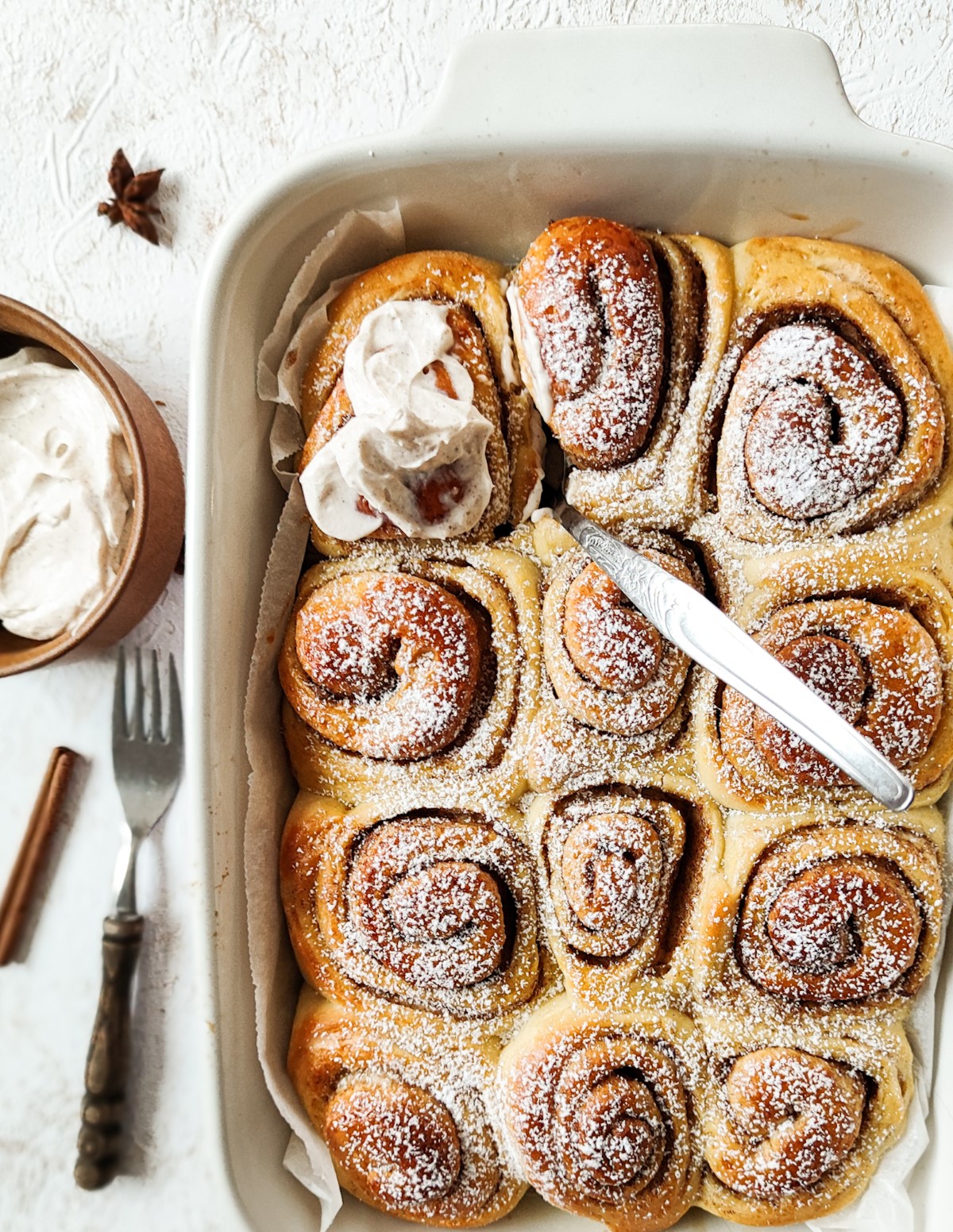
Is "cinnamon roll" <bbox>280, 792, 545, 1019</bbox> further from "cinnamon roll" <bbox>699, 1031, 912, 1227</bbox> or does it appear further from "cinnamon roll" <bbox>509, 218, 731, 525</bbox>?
"cinnamon roll" <bbox>509, 218, 731, 525</bbox>

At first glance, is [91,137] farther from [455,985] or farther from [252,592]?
[455,985]

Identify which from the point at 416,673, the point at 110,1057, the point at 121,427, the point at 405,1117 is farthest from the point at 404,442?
the point at 110,1057

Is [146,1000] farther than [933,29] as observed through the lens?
Yes

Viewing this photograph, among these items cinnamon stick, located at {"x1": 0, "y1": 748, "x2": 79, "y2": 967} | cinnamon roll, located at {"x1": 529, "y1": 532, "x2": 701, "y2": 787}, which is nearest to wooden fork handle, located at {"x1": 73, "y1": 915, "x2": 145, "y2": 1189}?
cinnamon stick, located at {"x1": 0, "y1": 748, "x2": 79, "y2": 967}

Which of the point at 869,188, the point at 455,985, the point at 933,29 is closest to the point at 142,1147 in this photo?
the point at 455,985

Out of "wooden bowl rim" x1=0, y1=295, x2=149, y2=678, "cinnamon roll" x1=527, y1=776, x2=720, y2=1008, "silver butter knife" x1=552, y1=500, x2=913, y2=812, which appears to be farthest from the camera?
"wooden bowl rim" x1=0, y1=295, x2=149, y2=678
